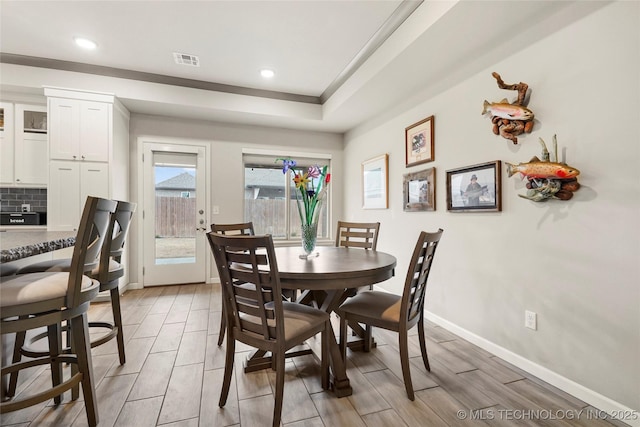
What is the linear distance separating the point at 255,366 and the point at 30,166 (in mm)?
3629

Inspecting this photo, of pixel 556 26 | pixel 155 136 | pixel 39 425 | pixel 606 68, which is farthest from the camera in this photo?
pixel 155 136

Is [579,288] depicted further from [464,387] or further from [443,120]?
[443,120]

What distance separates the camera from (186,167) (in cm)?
428

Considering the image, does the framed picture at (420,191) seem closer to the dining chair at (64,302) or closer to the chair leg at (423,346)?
the chair leg at (423,346)

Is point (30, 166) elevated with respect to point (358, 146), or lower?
lower

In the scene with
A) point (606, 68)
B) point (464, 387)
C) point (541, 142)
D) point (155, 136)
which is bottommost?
point (464, 387)

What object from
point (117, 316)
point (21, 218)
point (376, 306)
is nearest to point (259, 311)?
point (376, 306)

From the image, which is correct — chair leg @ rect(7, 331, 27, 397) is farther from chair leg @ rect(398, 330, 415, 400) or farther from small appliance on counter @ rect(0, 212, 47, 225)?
small appliance on counter @ rect(0, 212, 47, 225)

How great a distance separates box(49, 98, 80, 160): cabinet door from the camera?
3.26 metres

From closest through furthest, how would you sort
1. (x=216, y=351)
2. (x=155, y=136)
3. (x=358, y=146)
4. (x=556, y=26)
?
(x=556, y=26), (x=216, y=351), (x=155, y=136), (x=358, y=146)

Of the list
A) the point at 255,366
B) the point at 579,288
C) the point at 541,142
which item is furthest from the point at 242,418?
the point at 541,142

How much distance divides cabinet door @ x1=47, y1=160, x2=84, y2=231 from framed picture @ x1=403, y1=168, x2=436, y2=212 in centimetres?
376

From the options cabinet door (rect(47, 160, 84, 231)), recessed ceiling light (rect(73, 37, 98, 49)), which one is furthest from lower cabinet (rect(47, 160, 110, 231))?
recessed ceiling light (rect(73, 37, 98, 49))

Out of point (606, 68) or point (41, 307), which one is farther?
point (606, 68)
